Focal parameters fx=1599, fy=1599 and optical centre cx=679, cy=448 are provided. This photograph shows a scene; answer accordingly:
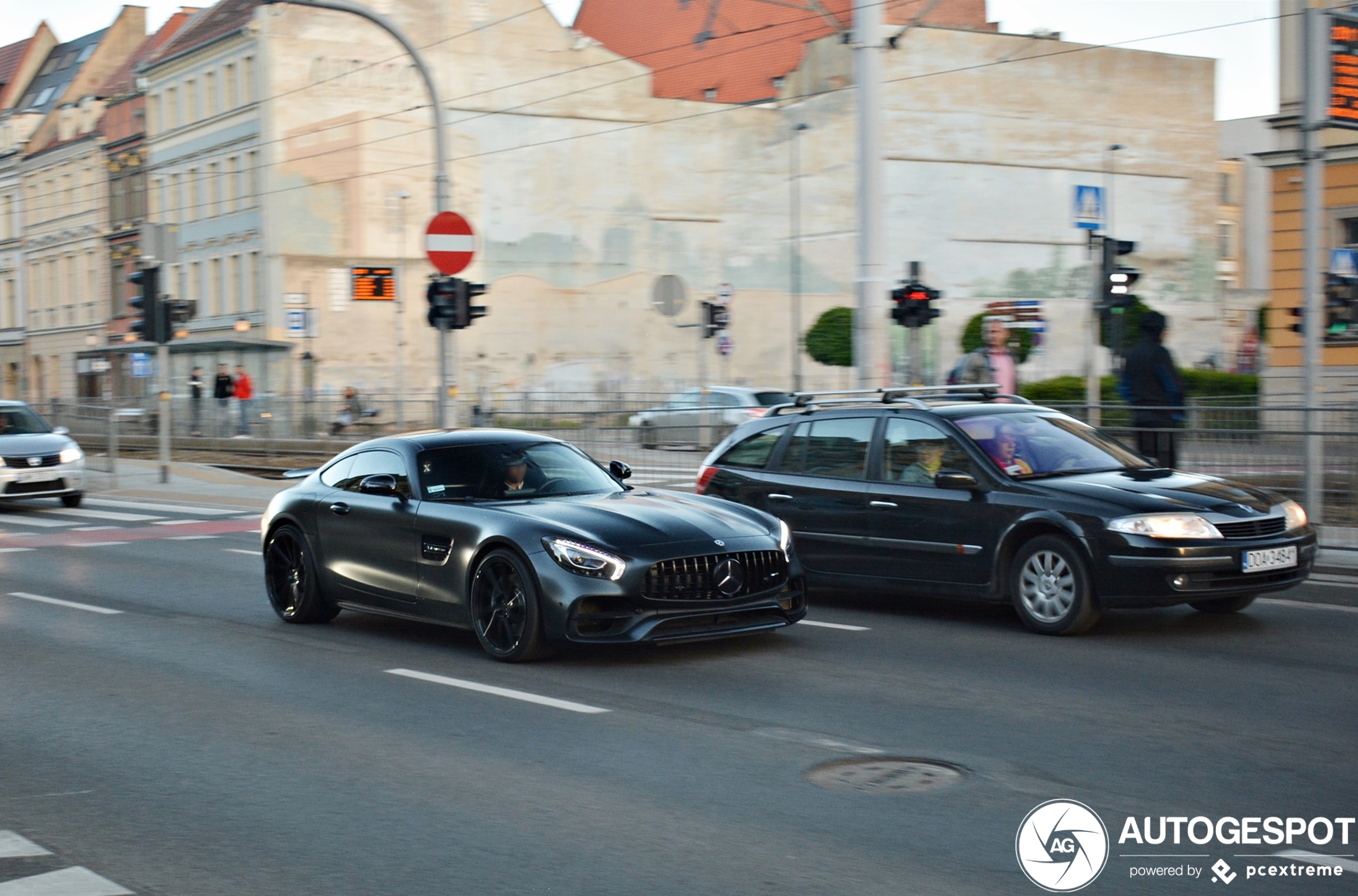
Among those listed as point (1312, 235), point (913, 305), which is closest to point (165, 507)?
point (913, 305)

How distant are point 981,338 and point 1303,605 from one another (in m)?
39.6

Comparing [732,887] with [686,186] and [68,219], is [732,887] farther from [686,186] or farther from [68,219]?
[68,219]

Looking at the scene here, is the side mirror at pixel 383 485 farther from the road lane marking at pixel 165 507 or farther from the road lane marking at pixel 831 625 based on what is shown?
the road lane marking at pixel 165 507

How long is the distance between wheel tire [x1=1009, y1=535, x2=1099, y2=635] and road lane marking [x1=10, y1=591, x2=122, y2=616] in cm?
664

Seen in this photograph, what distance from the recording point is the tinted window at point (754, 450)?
1223 centimetres

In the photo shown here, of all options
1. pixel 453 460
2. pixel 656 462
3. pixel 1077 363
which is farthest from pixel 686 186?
pixel 453 460

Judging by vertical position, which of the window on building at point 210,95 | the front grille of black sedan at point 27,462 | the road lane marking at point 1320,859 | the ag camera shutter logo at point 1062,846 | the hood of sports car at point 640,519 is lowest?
the ag camera shutter logo at point 1062,846

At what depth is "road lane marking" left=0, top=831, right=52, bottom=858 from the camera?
5477 mm

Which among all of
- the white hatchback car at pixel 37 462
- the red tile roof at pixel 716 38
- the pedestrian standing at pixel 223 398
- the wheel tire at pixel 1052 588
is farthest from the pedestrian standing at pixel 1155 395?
the red tile roof at pixel 716 38

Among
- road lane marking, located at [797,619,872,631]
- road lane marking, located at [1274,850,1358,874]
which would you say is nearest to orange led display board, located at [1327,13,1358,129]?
road lane marking, located at [797,619,872,631]

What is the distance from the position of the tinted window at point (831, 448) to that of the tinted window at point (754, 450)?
0.20m

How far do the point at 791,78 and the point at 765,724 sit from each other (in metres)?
57.3

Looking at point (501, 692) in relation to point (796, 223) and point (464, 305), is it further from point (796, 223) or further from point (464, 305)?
point (796, 223)

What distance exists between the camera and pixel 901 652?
9.50 meters
